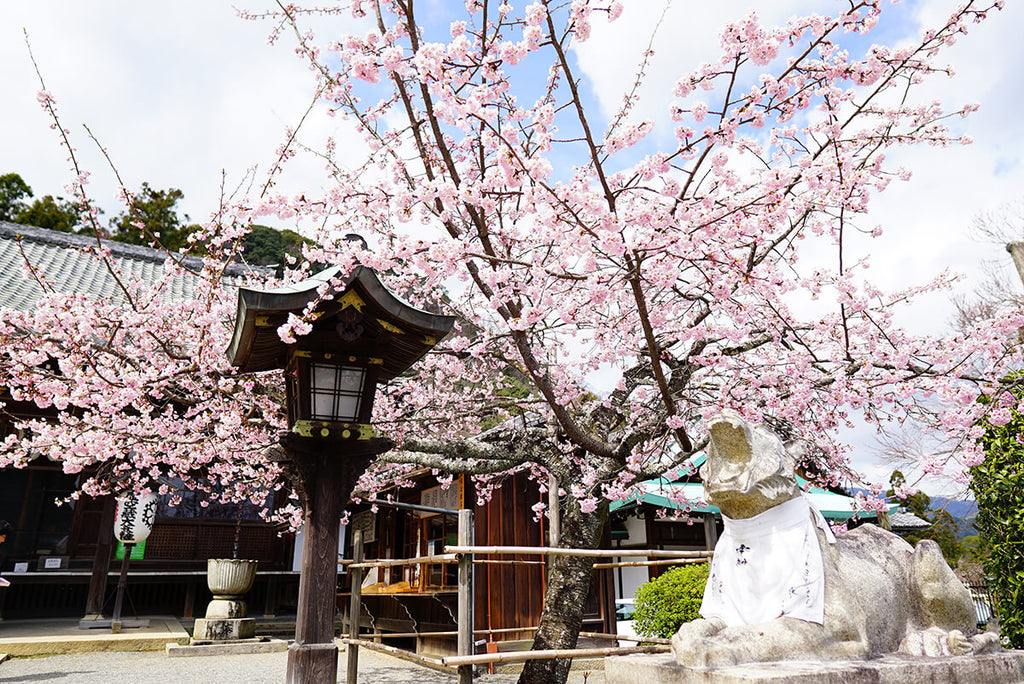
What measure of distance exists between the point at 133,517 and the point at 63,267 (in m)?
8.18

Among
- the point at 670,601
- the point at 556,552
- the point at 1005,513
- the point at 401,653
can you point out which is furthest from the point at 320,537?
the point at 1005,513

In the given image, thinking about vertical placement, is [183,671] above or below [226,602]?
below

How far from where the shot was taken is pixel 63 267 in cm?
1523

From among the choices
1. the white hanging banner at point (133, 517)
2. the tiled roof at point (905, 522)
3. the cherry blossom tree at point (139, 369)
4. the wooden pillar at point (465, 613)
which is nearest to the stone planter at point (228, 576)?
the white hanging banner at point (133, 517)

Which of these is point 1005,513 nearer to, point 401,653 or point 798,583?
point 798,583

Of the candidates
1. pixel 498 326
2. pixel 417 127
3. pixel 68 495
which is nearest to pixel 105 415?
pixel 498 326

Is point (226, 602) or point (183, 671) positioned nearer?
point (183, 671)

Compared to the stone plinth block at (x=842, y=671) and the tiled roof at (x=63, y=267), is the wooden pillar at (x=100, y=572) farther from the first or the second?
the stone plinth block at (x=842, y=671)

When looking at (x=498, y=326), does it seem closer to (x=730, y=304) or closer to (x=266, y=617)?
(x=730, y=304)

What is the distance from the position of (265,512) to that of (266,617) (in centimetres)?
223

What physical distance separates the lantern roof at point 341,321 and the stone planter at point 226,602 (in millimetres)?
6845

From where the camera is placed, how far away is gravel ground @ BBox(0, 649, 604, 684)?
7527 millimetres

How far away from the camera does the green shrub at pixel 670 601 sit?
8484 millimetres

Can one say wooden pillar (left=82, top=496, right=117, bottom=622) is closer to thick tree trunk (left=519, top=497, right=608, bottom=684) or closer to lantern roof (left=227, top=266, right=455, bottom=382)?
thick tree trunk (left=519, top=497, right=608, bottom=684)
